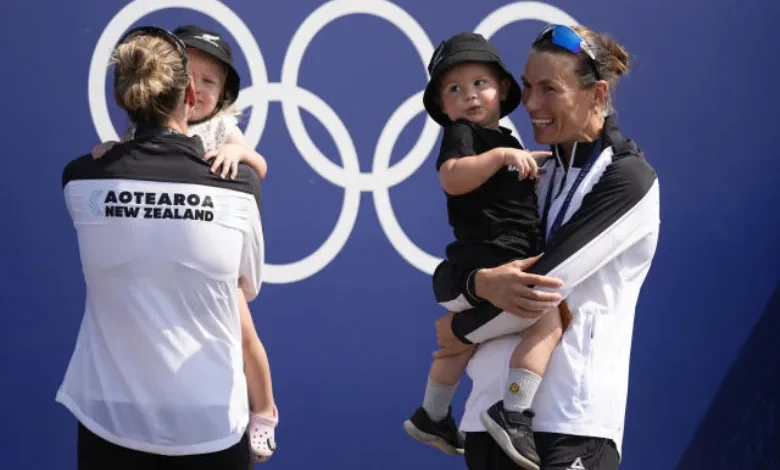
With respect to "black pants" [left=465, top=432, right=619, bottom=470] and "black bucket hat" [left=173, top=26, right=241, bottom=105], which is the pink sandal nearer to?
"black pants" [left=465, top=432, right=619, bottom=470]

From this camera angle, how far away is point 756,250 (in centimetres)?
480

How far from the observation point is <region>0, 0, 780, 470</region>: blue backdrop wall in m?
4.19

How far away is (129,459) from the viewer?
8.83 ft

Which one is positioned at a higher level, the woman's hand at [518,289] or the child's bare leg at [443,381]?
the woman's hand at [518,289]

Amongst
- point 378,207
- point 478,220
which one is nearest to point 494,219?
point 478,220

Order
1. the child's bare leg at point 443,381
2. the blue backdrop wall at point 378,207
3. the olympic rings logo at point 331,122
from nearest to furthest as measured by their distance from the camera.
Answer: the child's bare leg at point 443,381 → the blue backdrop wall at point 378,207 → the olympic rings logo at point 331,122

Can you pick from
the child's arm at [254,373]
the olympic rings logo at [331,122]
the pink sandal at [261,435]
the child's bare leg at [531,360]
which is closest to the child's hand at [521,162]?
the child's bare leg at [531,360]

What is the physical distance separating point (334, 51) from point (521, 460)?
2.11m

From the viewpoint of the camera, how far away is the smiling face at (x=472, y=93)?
3070mm

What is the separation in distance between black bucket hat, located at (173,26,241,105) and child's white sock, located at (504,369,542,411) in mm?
1136

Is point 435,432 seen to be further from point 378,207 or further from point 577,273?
point 378,207

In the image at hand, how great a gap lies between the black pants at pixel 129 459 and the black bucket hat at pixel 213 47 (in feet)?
3.35

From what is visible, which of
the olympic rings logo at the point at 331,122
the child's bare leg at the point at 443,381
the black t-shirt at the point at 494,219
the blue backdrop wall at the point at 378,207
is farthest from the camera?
the olympic rings logo at the point at 331,122

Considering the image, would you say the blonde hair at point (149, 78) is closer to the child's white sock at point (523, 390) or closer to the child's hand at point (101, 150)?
the child's hand at point (101, 150)
